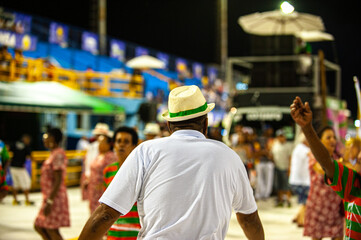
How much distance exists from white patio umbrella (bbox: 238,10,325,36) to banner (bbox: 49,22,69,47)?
11.8 metres

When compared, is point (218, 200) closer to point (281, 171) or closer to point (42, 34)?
point (281, 171)

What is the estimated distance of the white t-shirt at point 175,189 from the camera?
7.79 feet

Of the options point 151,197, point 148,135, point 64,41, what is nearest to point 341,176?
point 151,197

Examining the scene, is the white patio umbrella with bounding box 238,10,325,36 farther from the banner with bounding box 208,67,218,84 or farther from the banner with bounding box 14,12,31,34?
the banner with bounding box 208,67,218,84

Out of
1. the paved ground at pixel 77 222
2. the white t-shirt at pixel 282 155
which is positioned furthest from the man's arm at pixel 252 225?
the white t-shirt at pixel 282 155

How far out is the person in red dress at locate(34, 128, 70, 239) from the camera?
20.1 feet

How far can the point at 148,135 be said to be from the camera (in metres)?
9.41

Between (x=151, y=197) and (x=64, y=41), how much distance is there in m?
25.3

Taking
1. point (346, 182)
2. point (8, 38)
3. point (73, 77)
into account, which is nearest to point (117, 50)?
point (8, 38)

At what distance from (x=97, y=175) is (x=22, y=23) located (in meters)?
17.5

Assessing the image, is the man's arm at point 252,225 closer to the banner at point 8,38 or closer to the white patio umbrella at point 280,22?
the white patio umbrella at point 280,22

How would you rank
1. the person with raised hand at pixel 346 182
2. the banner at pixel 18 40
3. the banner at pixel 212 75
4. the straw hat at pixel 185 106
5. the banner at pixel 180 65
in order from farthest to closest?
the banner at pixel 212 75 → the banner at pixel 180 65 → the banner at pixel 18 40 → the person with raised hand at pixel 346 182 → the straw hat at pixel 185 106

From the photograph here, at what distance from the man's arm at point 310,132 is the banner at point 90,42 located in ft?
81.5

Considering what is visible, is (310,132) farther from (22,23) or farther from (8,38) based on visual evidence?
(22,23)
